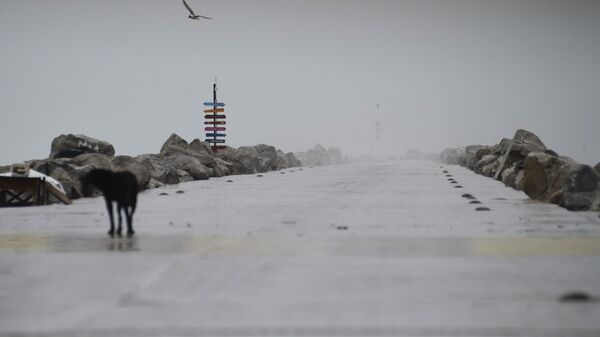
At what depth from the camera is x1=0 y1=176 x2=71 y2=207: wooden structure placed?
20281mm

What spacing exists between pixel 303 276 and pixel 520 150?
25016 mm

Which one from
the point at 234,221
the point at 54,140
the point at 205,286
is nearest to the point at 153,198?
the point at 234,221

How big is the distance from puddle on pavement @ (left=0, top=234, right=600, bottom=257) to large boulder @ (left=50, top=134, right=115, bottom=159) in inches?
775

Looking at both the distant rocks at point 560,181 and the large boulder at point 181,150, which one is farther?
the large boulder at point 181,150

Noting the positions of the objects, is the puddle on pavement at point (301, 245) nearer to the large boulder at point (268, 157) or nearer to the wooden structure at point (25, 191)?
the wooden structure at point (25, 191)

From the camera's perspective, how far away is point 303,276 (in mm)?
8602

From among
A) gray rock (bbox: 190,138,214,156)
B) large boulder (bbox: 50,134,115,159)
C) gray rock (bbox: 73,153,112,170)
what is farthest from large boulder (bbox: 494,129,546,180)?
gray rock (bbox: 190,138,214,156)

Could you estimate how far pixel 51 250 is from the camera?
1111cm

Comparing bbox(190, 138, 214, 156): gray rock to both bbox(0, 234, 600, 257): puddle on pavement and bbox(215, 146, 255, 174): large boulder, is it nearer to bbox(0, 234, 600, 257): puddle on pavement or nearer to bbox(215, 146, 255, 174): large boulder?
bbox(215, 146, 255, 174): large boulder

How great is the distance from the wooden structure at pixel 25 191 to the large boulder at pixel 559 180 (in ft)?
40.5

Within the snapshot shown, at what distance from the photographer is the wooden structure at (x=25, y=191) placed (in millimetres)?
20281

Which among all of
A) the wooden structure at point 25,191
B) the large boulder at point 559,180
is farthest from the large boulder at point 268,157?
the wooden structure at point 25,191

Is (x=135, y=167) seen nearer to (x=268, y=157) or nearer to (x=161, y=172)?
(x=161, y=172)

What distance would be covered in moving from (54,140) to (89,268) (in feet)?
82.6
